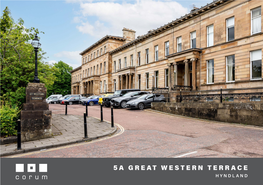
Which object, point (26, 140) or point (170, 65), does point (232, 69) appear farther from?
point (26, 140)

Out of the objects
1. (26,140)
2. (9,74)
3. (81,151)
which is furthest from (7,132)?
(9,74)

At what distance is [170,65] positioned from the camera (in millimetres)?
27078

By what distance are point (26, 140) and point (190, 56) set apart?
66.1 ft

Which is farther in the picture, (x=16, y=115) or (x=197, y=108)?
(x=197, y=108)

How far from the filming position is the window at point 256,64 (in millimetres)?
18391

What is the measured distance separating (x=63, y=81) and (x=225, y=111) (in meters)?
75.5

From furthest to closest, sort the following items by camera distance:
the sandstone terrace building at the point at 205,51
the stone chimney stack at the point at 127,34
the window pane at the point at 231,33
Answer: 1. the stone chimney stack at the point at 127,34
2. the window pane at the point at 231,33
3. the sandstone terrace building at the point at 205,51

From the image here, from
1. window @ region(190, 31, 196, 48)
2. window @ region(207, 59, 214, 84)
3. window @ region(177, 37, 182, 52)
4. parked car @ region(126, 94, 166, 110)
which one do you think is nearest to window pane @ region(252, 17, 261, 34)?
window @ region(207, 59, 214, 84)

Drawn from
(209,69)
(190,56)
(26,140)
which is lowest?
(26,140)

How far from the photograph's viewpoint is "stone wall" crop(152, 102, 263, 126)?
1137 centimetres

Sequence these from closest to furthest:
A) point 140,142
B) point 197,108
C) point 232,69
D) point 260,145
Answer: point 260,145 < point 140,142 < point 197,108 < point 232,69

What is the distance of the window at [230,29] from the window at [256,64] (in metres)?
3.02

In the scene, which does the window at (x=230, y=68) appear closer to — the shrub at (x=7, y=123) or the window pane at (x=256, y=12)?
the window pane at (x=256, y=12)

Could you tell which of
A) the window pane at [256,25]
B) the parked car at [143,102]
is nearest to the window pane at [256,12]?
the window pane at [256,25]
